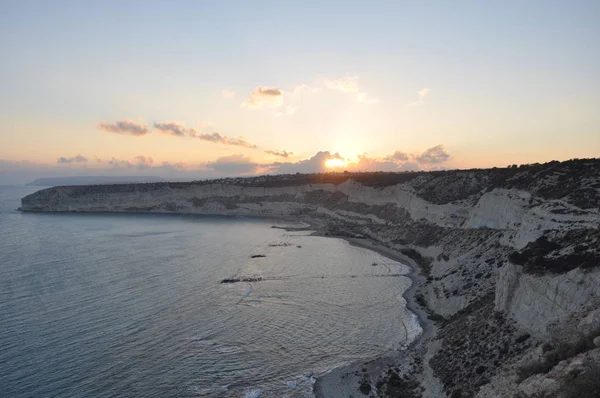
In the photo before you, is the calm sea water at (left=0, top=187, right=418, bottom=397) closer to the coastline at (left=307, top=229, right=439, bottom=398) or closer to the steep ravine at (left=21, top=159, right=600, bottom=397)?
the coastline at (left=307, top=229, right=439, bottom=398)

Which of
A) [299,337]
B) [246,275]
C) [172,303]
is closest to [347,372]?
[299,337]

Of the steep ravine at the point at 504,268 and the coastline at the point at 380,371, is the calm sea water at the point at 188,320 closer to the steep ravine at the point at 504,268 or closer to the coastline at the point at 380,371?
the coastline at the point at 380,371

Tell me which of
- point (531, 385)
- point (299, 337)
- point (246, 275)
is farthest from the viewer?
point (246, 275)

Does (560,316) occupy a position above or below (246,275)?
above

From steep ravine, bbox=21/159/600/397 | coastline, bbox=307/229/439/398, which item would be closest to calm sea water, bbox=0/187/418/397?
A: coastline, bbox=307/229/439/398

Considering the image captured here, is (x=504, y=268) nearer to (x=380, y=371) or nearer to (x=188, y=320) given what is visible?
(x=380, y=371)

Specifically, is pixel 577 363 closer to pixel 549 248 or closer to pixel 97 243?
pixel 549 248

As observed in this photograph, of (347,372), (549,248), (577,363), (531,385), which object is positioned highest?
(549,248)
